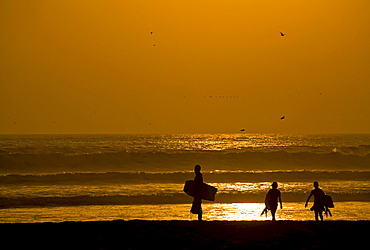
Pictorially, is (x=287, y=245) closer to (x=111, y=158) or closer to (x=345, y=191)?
(x=345, y=191)

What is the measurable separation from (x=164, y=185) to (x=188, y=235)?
25187mm

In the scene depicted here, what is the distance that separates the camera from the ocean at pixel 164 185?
24688 millimetres

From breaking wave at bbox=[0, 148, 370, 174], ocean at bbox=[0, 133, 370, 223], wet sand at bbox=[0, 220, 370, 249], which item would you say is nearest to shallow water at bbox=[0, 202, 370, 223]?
ocean at bbox=[0, 133, 370, 223]

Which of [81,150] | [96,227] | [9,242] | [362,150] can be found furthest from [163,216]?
[362,150]

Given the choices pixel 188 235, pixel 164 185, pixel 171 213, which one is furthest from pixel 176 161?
pixel 188 235

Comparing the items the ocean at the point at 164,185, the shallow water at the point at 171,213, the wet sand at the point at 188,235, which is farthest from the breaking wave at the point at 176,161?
the wet sand at the point at 188,235

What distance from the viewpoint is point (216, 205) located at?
1078 inches

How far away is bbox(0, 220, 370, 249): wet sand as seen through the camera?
38.5ft

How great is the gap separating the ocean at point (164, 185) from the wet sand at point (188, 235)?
7962 millimetres

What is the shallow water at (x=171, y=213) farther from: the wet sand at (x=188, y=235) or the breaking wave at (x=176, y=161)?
the breaking wave at (x=176, y=161)

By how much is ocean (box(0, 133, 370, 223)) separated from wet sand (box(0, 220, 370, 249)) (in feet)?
26.1

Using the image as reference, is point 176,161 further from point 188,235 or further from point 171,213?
point 188,235

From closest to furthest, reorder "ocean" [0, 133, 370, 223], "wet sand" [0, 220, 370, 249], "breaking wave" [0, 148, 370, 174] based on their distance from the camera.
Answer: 1. "wet sand" [0, 220, 370, 249]
2. "ocean" [0, 133, 370, 223]
3. "breaking wave" [0, 148, 370, 174]

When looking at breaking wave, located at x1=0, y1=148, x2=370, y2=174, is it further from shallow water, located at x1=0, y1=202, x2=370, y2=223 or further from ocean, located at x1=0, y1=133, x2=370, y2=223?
shallow water, located at x1=0, y1=202, x2=370, y2=223
